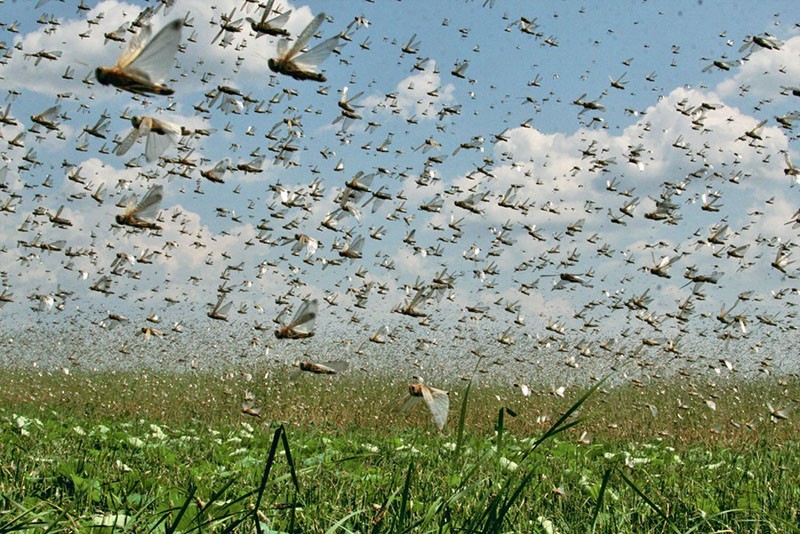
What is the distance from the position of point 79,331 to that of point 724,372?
43.0 feet

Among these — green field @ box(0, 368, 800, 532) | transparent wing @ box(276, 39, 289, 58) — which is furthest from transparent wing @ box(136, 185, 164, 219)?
green field @ box(0, 368, 800, 532)

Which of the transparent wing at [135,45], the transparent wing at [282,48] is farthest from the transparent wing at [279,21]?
the transparent wing at [135,45]

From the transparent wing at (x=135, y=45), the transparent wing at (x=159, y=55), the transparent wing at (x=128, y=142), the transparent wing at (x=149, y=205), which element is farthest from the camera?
the transparent wing at (x=149, y=205)

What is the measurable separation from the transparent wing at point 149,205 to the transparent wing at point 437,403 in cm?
147

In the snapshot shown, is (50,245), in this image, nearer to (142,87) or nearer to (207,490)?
(207,490)

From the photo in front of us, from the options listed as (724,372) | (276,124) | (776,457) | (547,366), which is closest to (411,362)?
(547,366)

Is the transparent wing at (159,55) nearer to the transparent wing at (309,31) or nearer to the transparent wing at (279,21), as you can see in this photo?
the transparent wing at (309,31)

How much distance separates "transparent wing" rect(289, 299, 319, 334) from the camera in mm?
2140

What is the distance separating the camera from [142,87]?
1.50m

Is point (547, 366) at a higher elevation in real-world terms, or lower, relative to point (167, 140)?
lower

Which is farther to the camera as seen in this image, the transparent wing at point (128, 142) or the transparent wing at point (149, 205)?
the transparent wing at point (149, 205)

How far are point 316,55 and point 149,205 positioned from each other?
84cm

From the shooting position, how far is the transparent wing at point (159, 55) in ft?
4.40

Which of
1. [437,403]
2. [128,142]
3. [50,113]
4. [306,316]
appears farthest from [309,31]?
[50,113]
